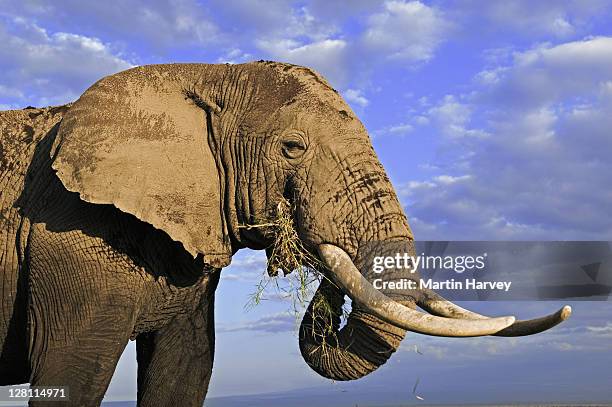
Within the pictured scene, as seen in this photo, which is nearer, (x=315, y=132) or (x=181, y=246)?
(x=315, y=132)

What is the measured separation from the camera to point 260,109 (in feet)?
26.3

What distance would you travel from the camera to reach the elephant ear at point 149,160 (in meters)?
7.72

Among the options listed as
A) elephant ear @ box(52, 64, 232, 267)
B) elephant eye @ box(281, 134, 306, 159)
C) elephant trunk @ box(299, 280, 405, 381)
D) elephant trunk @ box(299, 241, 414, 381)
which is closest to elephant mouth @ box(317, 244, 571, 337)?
elephant trunk @ box(299, 241, 414, 381)

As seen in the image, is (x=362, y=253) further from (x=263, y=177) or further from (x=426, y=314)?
(x=263, y=177)

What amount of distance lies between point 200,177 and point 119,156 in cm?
73

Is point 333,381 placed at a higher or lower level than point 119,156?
lower

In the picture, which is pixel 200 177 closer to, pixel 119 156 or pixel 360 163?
pixel 119 156

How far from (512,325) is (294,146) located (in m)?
2.34

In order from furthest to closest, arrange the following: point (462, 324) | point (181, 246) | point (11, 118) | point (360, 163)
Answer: point (11, 118), point (181, 246), point (360, 163), point (462, 324)

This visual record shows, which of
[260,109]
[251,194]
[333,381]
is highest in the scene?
[260,109]

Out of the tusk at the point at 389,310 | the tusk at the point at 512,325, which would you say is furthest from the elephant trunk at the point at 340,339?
the tusk at the point at 512,325

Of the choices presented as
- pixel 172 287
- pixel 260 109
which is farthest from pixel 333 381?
pixel 260 109

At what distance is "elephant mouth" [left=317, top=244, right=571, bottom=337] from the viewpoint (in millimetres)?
6938

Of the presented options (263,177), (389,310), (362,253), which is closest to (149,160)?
(263,177)
